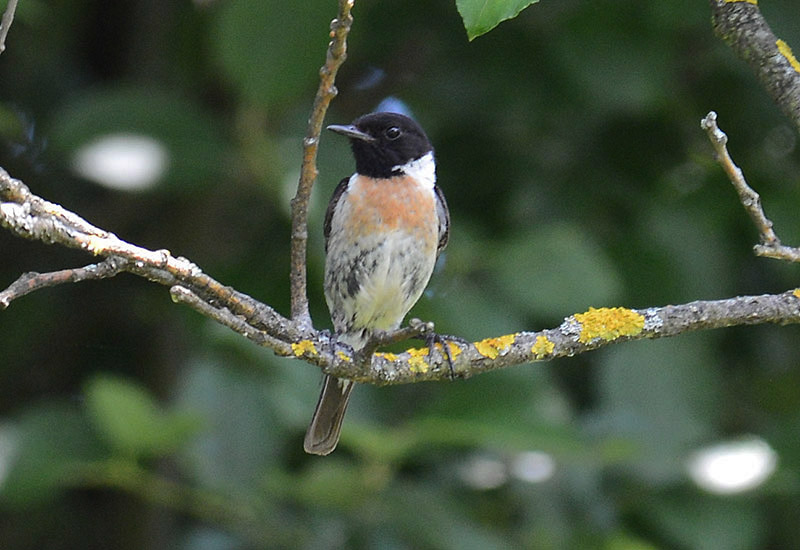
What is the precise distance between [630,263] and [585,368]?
29.3 inches

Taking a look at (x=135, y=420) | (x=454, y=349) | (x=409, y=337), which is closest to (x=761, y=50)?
(x=454, y=349)

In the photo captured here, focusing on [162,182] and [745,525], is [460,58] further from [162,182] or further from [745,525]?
[745,525]

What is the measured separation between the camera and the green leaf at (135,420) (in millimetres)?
3840

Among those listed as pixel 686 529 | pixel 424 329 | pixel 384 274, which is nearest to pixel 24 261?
pixel 384 274

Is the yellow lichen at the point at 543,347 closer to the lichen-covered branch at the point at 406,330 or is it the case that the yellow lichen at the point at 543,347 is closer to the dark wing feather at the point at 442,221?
the lichen-covered branch at the point at 406,330

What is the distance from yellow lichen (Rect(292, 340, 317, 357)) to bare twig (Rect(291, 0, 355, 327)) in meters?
0.08

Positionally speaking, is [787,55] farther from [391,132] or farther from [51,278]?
[391,132]

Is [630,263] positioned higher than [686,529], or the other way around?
[630,263]

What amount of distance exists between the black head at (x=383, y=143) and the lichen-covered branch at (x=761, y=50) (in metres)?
1.87

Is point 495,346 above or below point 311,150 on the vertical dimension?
below

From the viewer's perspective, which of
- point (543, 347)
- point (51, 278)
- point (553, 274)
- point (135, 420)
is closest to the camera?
point (51, 278)

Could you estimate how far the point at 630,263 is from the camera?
15.2 feet

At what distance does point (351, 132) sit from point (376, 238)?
400 millimetres

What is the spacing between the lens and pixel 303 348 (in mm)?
2287
